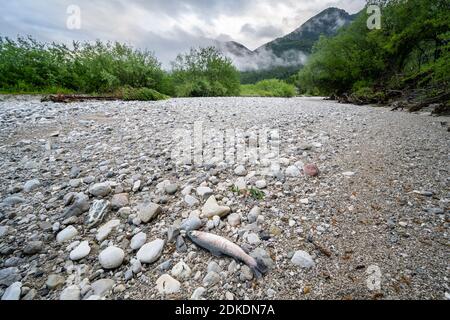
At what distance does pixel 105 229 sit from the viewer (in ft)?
5.81

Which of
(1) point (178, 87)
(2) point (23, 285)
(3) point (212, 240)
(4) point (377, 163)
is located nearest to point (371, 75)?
(1) point (178, 87)

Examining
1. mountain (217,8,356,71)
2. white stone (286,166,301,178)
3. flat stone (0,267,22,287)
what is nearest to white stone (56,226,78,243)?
flat stone (0,267,22,287)

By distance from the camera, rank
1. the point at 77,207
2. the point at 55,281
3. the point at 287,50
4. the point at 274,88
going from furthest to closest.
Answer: the point at 287,50, the point at 274,88, the point at 77,207, the point at 55,281

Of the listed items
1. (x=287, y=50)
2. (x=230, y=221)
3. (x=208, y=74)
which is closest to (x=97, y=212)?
(x=230, y=221)

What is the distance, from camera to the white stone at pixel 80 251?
1525 millimetres

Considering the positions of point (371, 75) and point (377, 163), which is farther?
point (371, 75)

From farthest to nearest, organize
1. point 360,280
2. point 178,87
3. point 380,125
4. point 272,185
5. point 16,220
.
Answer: point 178,87 < point 380,125 < point 272,185 < point 16,220 < point 360,280

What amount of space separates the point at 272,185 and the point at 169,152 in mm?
1684

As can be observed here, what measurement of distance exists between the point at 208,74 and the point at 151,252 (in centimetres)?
1929

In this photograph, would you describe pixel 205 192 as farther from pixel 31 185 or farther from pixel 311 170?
pixel 31 185

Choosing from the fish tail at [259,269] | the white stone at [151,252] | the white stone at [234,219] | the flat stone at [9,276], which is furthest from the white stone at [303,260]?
the flat stone at [9,276]

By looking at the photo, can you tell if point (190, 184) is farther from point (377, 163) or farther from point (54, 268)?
point (377, 163)

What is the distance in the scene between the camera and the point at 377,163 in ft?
8.20

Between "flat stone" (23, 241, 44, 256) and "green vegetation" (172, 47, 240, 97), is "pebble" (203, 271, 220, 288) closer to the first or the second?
"flat stone" (23, 241, 44, 256)
